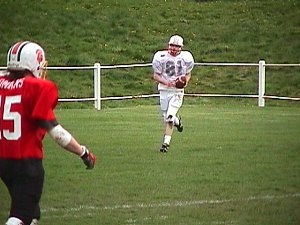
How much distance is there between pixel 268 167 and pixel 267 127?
6.50 metres

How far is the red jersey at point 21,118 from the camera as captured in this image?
22.3 ft

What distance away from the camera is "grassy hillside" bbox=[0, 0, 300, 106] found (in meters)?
31.9

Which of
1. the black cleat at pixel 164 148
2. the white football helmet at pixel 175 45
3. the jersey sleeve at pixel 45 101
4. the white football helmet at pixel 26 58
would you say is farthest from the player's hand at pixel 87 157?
the white football helmet at pixel 175 45

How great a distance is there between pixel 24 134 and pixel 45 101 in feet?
1.13

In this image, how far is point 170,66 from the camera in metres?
16.9

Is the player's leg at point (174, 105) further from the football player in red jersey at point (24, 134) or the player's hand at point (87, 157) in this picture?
the football player in red jersey at point (24, 134)

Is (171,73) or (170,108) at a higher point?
(171,73)

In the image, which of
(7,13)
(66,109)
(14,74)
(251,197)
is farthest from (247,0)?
(14,74)

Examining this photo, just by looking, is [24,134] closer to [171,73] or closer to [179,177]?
[179,177]

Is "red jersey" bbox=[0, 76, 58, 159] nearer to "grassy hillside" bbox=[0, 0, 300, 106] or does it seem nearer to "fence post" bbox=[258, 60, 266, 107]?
"fence post" bbox=[258, 60, 266, 107]

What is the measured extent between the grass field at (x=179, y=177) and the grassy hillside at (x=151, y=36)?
33.9ft

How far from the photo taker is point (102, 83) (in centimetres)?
3166

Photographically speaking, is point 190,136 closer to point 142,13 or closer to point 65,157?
point 65,157

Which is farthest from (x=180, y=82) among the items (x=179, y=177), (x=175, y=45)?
(x=179, y=177)
